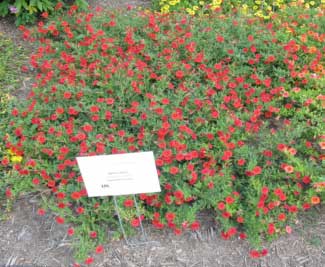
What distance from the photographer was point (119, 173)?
2518 millimetres

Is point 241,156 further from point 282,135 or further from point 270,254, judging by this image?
point 270,254

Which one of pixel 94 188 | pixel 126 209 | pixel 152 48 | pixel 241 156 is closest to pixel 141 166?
pixel 94 188

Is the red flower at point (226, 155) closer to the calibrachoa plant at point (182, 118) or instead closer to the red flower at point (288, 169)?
the calibrachoa plant at point (182, 118)

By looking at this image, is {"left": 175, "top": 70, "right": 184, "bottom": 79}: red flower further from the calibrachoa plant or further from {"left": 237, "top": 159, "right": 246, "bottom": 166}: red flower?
{"left": 237, "top": 159, "right": 246, "bottom": 166}: red flower

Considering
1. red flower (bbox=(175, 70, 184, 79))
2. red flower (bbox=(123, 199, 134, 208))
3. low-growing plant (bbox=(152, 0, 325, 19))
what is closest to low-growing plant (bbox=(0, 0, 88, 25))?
low-growing plant (bbox=(152, 0, 325, 19))

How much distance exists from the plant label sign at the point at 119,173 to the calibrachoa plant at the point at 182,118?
0.41 m

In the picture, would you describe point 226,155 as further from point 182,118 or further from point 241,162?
point 182,118

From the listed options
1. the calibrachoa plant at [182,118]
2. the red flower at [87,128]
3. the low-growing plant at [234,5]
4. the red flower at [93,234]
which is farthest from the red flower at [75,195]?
the low-growing plant at [234,5]

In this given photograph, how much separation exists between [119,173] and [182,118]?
111 cm

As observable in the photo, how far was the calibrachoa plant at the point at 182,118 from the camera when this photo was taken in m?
3.02

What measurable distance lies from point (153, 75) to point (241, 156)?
122 cm

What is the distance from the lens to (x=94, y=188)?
2605mm

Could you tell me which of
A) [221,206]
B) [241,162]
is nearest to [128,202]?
[221,206]

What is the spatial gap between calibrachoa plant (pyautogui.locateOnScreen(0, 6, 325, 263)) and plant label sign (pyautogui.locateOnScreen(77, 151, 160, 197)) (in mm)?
406
